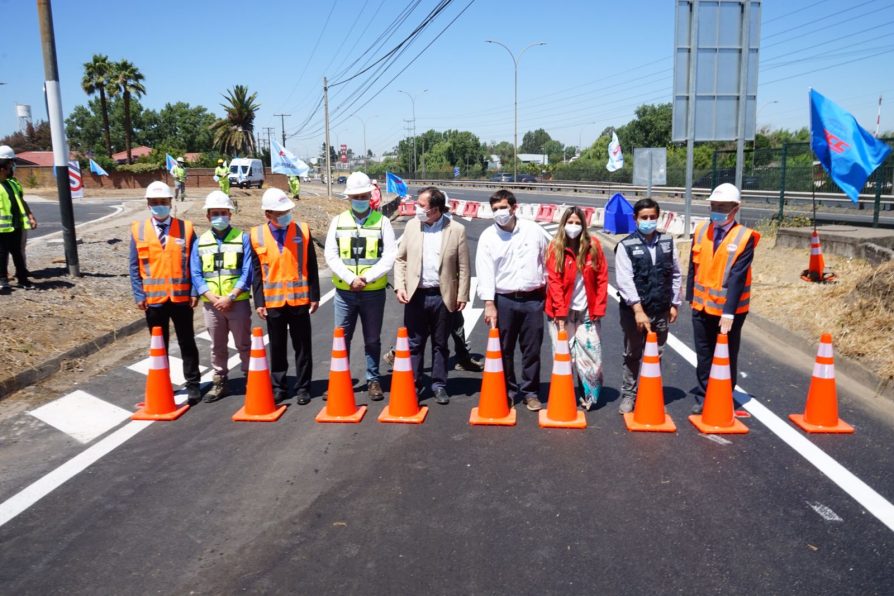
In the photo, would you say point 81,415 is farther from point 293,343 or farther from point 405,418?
point 405,418

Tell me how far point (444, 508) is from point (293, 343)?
2.77 meters

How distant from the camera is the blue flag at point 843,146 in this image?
38.8 ft

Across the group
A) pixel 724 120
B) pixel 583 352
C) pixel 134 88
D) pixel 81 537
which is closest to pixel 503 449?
pixel 583 352

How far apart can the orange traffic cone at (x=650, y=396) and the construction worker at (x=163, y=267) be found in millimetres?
4008

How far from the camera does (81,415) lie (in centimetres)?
645

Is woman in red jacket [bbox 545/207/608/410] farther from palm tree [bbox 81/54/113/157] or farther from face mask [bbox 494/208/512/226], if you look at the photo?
palm tree [bbox 81/54/113/157]

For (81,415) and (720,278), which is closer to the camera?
(720,278)

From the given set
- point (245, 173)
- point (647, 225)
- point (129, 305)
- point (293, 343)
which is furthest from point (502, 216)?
point (245, 173)

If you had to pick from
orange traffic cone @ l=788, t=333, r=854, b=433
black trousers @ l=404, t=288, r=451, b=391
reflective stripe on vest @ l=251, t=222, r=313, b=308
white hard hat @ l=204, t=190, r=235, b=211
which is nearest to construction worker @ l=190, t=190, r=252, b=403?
white hard hat @ l=204, t=190, r=235, b=211

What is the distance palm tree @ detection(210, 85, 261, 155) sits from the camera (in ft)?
275

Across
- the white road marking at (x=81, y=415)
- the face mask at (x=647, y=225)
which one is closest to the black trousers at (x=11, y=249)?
the white road marking at (x=81, y=415)

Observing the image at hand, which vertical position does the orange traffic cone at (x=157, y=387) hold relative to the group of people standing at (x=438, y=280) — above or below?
below

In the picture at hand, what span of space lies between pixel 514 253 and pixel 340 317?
1.75 m

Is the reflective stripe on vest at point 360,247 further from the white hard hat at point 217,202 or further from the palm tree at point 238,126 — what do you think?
the palm tree at point 238,126
